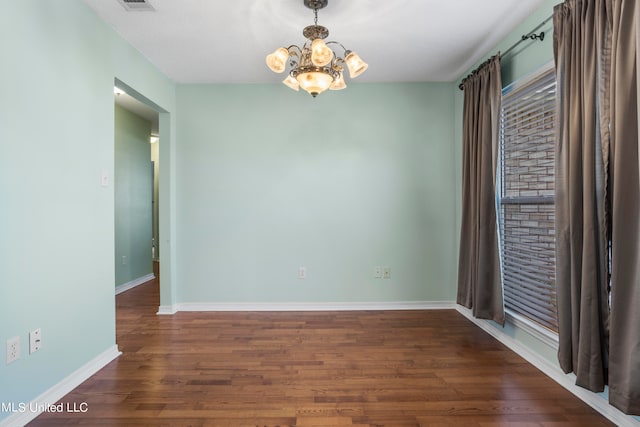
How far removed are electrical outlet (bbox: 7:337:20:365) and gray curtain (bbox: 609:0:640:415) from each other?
10.3 feet

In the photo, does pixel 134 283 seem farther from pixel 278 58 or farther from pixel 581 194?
pixel 581 194

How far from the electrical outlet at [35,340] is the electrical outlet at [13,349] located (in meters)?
0.07

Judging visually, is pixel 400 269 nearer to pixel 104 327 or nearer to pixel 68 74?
pixel 104 327

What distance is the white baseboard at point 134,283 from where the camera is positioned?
456cm

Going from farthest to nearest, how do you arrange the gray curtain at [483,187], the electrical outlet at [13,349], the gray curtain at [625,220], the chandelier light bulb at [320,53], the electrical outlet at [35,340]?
the gray curtain at [483,187]
the chandelier light bulb at [320,53]
the electrical outlet at [35,340]
the electrical outlet at [13,349]
the gray curtain at [625,220]

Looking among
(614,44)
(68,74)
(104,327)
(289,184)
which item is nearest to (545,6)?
(614,44)

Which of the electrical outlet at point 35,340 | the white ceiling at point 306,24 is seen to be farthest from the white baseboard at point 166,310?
the white ceiling at point 306,24

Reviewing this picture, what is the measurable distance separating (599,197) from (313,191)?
98.8 inches

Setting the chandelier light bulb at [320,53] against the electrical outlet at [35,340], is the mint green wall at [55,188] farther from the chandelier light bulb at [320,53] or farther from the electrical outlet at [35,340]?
the chandelier light bulb at [320,53]

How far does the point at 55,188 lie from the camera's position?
1.94 meters

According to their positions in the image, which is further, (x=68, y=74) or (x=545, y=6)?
(x=545, y=6)

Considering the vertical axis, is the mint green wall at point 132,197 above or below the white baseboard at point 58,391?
above

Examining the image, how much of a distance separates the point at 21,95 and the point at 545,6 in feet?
11.0

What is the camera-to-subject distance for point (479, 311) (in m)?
2.84
